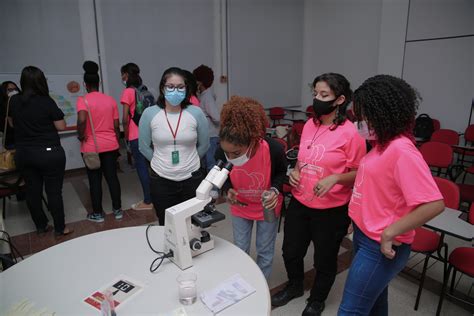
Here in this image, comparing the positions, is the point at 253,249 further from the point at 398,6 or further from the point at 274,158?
the point at 398,6

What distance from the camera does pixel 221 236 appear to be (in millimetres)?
2971

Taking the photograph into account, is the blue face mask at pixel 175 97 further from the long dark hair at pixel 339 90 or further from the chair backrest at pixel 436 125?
the chair backrest at pixel 436 125

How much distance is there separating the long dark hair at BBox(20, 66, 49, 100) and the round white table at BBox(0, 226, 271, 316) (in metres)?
1.59

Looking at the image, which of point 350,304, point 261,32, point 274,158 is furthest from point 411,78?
point 350,304

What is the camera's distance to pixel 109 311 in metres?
1.00

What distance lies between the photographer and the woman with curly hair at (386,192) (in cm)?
108

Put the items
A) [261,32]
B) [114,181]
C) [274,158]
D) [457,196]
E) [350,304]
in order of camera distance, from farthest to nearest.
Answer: [261,32] < [114,181] < [457,196] < [274,158] < [350,304]

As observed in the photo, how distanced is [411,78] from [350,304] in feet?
17.3

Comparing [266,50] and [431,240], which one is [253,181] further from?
[266,50]

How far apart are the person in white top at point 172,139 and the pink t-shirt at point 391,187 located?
109 cm

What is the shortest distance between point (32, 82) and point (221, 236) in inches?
81.0

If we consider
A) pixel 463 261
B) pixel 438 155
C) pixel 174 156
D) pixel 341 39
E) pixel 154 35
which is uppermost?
pixel 341 39

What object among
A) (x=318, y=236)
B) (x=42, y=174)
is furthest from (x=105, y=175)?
(x=318, y=236)

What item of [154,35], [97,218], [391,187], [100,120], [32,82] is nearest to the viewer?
[391,187]
